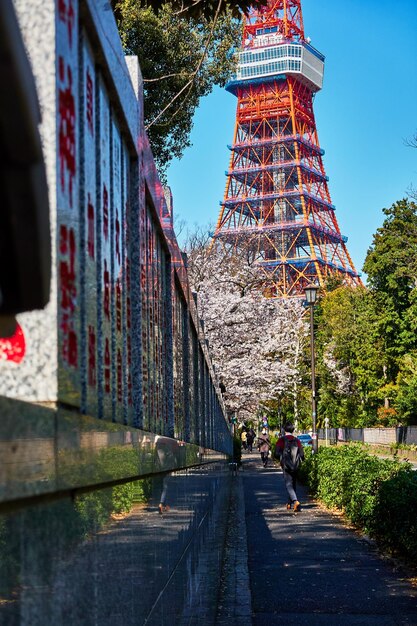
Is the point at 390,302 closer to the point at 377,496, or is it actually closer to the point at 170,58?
the point at 170,58

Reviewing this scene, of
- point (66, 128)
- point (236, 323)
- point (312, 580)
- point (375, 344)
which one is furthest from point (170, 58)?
point (375, 344)

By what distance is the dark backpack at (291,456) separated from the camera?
18.8m

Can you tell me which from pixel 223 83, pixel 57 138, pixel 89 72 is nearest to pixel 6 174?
pixel 57 138

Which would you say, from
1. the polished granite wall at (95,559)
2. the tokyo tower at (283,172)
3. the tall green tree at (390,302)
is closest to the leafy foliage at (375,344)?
the tall green tree at (390,302)

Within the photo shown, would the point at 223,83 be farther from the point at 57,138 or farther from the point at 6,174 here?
the point at 6,174

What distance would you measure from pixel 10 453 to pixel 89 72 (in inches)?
62.1

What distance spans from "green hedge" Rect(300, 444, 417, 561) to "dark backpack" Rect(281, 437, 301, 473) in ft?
2.62

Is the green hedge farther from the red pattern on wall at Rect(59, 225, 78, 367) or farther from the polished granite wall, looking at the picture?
the red pattern on wall at Rect(59, 225, 78, 367)

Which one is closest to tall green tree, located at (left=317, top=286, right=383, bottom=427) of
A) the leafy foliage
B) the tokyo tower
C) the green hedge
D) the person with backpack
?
the leafy foliage

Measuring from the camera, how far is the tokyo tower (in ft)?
333

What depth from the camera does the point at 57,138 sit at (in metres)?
1.87

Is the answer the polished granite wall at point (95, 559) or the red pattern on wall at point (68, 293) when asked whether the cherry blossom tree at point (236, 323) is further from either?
the red pattern on wall at point (68, 293)

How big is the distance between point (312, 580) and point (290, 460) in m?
9.05

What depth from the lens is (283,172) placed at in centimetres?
10806
